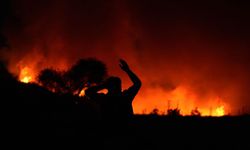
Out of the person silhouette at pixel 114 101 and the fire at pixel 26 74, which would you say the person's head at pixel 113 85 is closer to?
the person silhouette at pixel 114 101

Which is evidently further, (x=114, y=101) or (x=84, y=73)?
(x=84, y=73)

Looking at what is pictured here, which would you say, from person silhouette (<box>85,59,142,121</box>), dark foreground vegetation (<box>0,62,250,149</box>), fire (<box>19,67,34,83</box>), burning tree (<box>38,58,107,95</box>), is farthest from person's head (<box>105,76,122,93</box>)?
fire (<box>19,67,34,83</box>)

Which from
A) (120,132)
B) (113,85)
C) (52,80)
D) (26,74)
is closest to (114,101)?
(113,85)

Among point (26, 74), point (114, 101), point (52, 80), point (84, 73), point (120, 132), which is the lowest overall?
point (120, 132)

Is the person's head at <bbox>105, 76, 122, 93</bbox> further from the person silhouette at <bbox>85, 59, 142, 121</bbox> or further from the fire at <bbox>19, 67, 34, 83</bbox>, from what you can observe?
the fire at <bbox>19, 67, 34, 83</bbox>

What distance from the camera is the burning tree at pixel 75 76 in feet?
191

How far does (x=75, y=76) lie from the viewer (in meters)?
59.1

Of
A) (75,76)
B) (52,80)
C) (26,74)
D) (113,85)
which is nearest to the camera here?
(113,85)

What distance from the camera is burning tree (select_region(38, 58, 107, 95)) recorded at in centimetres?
5813

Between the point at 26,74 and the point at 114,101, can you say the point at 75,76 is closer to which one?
the point at 26,74

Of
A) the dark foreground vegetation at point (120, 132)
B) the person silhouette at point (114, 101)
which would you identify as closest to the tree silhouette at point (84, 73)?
the dark foreground vegetation at point (120, 132)

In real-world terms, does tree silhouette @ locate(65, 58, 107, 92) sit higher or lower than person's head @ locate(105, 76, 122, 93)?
higher

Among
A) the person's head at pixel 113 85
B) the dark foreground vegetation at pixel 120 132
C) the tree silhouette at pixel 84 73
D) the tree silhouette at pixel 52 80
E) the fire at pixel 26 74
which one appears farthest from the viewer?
the fire at pixel 26 74

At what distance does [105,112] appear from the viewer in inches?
273
